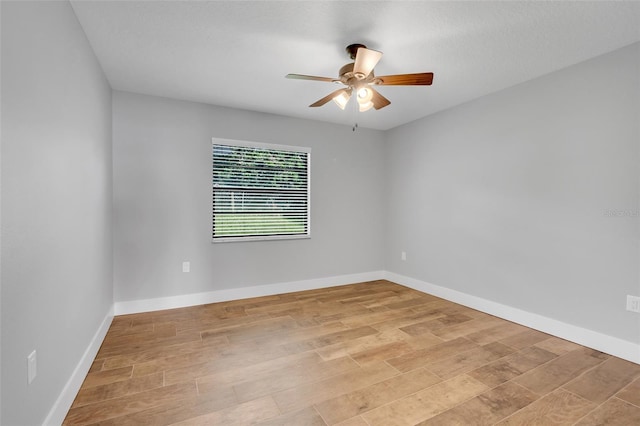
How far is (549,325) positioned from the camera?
2.85 metres

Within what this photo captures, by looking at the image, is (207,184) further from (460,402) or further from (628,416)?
(628,416)

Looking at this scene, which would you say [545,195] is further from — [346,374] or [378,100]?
[346,374]

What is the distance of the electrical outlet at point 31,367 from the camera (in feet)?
4.23

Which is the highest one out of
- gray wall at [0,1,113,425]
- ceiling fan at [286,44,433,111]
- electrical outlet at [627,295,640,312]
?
ceiling fan at [286,44,433,111]

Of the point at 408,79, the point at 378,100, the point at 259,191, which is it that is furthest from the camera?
the point at 259,191

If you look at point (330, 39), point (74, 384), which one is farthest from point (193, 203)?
point (330, 39)

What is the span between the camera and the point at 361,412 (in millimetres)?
1743

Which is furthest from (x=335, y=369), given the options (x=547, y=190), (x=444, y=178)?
(x=444, y=178)

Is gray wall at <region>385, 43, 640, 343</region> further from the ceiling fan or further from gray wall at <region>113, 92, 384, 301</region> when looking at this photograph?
the ceiling fan

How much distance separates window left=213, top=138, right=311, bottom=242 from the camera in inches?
150

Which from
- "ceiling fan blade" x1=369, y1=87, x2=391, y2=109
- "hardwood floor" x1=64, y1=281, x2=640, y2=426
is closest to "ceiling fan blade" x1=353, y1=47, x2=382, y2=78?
"ceiling fan blade" x1=369, y1=87, x2=391, y2=109

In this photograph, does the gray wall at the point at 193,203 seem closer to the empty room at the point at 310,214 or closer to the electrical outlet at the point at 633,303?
the empty room at the point at 310,214

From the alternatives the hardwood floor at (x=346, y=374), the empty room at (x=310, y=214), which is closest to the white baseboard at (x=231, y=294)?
the empty room at (x=310, y=214)

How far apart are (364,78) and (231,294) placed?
291cm
